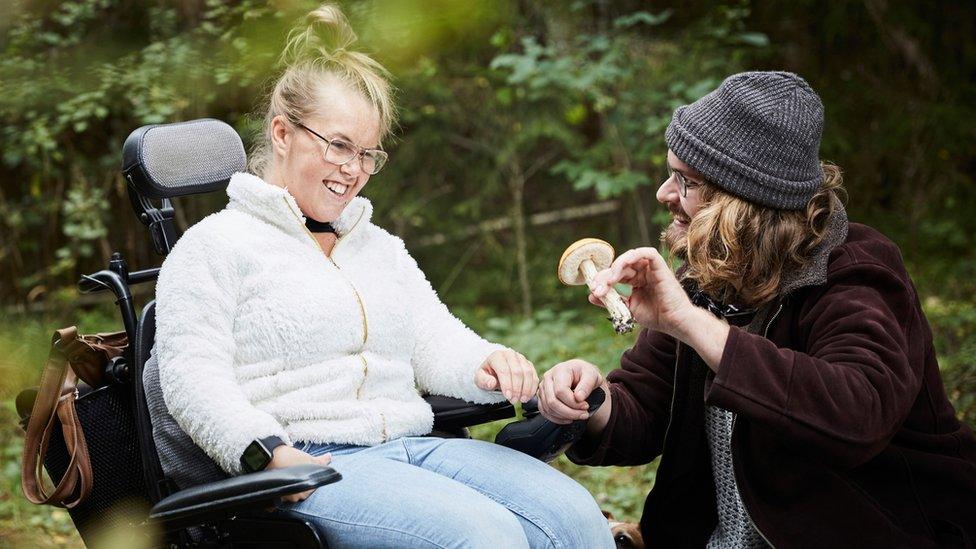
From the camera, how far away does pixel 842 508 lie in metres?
1.96

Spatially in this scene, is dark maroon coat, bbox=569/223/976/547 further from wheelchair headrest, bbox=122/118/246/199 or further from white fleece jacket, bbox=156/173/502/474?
wheelchair headrest, bbox=122/118/246/199

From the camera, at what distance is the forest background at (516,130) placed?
449 cm

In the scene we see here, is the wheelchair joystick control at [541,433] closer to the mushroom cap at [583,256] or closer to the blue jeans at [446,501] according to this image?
the blue jeans at [446,501]

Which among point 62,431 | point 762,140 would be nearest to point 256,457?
point 62,431

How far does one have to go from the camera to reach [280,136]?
223cm

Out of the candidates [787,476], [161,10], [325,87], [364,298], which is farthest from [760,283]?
[161,10]

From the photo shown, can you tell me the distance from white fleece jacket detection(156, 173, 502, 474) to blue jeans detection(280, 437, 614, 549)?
87 mm

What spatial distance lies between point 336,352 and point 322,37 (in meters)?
0.76

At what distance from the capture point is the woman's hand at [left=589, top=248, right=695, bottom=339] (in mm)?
1838

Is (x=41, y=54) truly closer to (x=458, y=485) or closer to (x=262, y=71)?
(x=262, y=71)

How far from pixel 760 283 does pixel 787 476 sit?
1.28ft

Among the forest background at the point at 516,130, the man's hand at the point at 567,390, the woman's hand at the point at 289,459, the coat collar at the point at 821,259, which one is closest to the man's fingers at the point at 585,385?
the man's hand at the point at 567,390

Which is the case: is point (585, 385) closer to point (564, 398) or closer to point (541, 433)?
point (564, 398)

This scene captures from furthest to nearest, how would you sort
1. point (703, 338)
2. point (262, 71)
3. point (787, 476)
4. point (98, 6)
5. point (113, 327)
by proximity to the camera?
point (113, 327), point (98, 6), point (262, 71), point (787, 476), point (703, 338)
